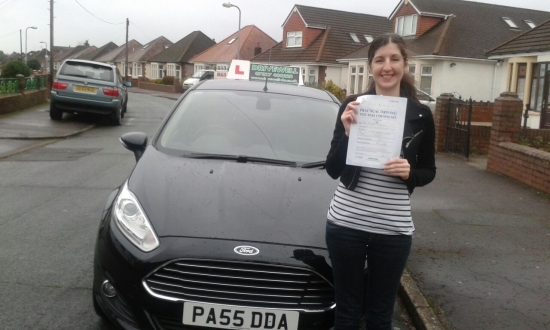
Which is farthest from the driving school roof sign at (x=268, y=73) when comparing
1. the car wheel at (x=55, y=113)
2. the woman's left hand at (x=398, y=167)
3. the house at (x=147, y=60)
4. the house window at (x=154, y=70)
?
the house window at (x=154, y=70)

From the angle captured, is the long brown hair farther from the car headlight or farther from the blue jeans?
the car headlight

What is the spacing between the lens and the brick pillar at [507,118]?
10.5 meters

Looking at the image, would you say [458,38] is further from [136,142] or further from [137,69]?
[137,69]

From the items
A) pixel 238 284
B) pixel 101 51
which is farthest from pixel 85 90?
pixel 101 51

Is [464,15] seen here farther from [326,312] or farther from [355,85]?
[326,312]

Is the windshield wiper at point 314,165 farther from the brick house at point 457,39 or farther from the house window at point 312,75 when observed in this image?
the house window at point 312,75

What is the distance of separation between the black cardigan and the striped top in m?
0.05

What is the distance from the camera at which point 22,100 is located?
20.2 m

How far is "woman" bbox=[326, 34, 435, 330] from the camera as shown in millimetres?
2811

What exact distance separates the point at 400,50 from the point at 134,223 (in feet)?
5.79

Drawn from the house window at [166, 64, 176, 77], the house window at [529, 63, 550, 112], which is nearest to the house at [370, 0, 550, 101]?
the house window at [529, 63, 550, 112]

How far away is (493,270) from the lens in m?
5.28

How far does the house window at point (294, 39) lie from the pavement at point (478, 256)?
3670cm

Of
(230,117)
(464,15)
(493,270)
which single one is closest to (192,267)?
(230,117)
